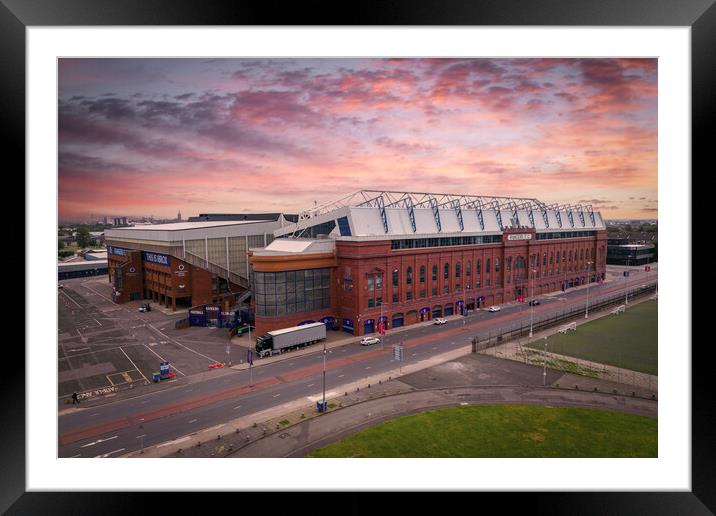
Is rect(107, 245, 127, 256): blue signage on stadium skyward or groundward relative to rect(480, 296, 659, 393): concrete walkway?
skyward

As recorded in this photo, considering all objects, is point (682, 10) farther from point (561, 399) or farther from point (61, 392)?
point (61, 392)

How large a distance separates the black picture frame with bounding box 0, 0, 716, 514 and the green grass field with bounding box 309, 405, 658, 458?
7.19 meters

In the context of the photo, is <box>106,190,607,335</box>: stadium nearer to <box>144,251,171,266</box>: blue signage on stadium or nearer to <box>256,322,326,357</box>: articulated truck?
<box>144,251,171,266</box>: blue signage on stadium

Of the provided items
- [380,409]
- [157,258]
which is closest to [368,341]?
[380,409]

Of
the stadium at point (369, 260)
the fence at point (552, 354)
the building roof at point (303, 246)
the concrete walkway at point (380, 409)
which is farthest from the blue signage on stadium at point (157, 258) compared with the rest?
the fence at point (552, 354)

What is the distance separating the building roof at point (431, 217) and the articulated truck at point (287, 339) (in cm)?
1054

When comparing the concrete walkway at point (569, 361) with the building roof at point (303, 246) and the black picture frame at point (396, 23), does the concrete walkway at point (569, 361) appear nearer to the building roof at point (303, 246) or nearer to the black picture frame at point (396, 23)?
the black picture frame at point (396, 23)

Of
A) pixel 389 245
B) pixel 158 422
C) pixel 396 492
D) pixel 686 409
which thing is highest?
pixel 389 245

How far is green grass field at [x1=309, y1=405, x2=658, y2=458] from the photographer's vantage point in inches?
746

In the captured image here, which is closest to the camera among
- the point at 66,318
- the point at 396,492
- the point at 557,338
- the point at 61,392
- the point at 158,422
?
the point at 396,492

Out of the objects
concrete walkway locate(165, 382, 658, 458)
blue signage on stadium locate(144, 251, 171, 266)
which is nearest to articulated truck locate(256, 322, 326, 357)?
concrete walkway locate(165, 382, 658, 458)

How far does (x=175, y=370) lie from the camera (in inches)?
1248

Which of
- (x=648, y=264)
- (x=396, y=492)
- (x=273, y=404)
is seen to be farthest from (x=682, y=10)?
(x=648, y=264)

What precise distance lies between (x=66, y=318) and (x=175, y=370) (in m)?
28.7
